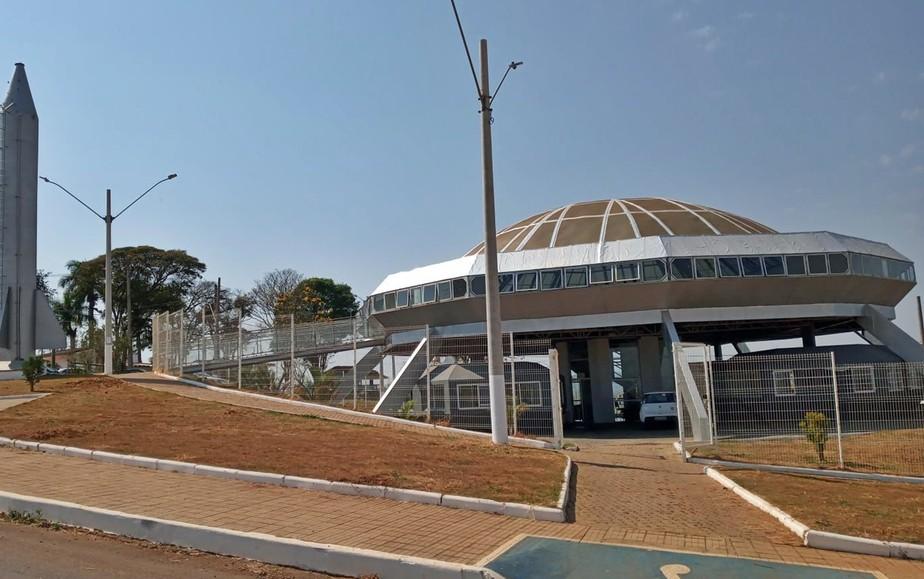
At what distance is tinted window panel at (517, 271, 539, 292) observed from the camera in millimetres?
30266

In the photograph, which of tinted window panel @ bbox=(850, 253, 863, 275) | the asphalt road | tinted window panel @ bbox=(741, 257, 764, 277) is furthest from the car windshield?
the asphalt road

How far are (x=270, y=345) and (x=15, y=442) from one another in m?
14.6

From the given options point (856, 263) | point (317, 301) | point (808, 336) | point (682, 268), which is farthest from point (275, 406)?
point (317, 301)

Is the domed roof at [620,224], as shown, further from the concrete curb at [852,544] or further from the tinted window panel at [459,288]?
the concrete curb at [852,544]

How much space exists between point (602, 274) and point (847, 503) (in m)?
20.1

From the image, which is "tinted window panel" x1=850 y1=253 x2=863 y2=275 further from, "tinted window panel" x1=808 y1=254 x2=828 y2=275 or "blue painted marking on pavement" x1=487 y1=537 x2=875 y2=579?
"blue painted marking on pavement" x1=487 y1=537 x2=875 y2=579

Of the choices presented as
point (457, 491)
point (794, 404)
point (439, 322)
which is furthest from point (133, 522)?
point (439, 322)

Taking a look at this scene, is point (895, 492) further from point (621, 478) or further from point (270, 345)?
point (270, 345)

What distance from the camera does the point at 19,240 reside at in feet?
115

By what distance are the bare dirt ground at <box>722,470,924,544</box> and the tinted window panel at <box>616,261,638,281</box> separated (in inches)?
662

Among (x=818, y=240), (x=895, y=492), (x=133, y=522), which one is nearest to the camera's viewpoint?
(x=133, y=522)

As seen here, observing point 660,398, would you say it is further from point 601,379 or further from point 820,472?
point 820,472

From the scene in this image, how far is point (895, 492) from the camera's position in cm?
1112

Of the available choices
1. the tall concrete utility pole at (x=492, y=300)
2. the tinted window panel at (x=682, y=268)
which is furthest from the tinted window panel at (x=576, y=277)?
the tall concrete utility pole at (x=492, y=300)
